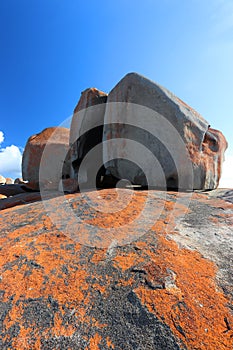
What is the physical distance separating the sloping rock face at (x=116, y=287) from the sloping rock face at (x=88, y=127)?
2423 millimetres

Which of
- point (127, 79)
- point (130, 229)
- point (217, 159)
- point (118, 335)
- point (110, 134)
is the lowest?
point (118, 335)

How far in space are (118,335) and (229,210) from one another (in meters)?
1.77

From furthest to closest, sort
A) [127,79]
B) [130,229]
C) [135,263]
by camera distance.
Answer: [127,79], [130,229], [135,263]

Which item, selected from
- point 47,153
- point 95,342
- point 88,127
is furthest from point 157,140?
point 47,153

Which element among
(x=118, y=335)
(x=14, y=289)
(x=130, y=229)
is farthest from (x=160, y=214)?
(x=14, y=289)

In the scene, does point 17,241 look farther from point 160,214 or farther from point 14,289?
point 160,214

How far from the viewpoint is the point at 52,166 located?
17.3 feet

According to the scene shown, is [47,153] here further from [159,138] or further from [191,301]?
[191,301]

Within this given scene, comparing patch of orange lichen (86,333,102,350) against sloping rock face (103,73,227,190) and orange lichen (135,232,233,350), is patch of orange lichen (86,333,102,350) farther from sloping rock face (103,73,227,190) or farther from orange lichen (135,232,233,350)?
sloping rock face (103,73,227,190)

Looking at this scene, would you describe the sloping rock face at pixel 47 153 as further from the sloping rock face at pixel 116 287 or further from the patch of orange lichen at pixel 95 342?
the patch of orange lichen at pixel 95 342

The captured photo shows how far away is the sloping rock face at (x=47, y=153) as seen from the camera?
5.25 metres

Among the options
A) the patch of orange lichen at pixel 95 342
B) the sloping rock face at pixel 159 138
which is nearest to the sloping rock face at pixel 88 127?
the sloping rock face at pixel 159 138

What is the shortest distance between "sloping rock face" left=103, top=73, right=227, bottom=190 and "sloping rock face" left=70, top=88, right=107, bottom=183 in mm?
745

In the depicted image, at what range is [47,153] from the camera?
18.1ft
